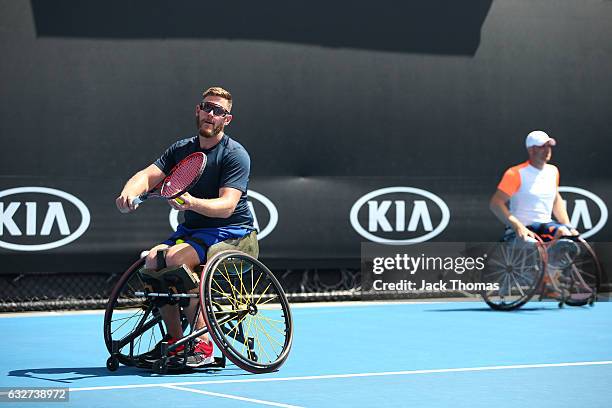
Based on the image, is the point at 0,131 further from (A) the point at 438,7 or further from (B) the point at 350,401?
(B) the point at 350,401

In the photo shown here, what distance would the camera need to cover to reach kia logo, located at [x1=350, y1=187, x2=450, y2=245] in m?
10.0

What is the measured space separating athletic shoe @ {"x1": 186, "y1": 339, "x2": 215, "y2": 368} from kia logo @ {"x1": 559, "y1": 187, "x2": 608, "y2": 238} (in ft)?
17.2

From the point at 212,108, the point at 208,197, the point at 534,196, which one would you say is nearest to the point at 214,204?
the point at 208,197

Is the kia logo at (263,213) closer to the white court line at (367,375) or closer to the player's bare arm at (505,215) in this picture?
the player's bare arm at (505,215)

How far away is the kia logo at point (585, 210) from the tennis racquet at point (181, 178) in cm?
547

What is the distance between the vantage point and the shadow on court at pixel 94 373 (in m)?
5.78

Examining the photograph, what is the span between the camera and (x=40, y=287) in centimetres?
916

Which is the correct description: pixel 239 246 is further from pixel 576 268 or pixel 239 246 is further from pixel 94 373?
pixel 576 268

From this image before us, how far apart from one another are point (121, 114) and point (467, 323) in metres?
2.97

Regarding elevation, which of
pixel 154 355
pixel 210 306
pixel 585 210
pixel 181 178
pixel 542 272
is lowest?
pixel 154 355

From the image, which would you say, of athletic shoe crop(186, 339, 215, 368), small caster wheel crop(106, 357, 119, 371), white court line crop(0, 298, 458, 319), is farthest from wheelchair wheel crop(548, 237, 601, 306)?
small caster wheel crop(106, 357, 119, 371)

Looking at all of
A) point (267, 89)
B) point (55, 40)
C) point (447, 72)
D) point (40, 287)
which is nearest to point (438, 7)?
point (447, 72)

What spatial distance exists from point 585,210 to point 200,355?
546 centimetres

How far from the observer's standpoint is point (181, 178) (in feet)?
18.8
